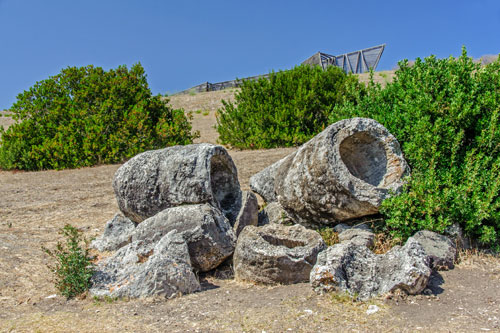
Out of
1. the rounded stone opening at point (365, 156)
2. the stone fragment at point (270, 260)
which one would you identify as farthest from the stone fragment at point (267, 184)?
the stone fragment at point (270, 260)

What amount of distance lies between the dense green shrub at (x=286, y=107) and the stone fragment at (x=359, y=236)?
24.4 feet

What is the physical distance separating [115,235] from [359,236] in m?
3.58

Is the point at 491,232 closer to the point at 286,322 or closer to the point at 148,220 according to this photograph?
the point at 286,322

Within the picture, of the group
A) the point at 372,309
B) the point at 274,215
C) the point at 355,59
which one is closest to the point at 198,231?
the point at 274,215

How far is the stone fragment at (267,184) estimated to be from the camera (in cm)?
695

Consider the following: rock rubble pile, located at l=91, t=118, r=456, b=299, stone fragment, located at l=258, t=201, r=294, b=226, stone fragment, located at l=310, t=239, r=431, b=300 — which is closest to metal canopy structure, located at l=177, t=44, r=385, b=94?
stone fragment, located at l=258, t=201, r=294, b=226

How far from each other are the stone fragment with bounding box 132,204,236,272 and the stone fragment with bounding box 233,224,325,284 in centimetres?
27

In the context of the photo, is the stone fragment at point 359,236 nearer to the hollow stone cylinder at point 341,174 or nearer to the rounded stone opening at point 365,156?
the hollow stone cylinder at point 341,174

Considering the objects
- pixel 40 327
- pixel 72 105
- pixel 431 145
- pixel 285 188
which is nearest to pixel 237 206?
pixel 285 188

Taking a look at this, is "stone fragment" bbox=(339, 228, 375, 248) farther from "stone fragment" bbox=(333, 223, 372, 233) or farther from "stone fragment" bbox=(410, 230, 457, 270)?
"stone fragment" bbox=(410, 230, 457, 270)

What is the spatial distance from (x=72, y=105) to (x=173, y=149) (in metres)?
9.34

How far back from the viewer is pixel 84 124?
1360 centimetres

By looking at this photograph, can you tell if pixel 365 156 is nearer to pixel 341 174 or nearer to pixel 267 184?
pixel 341 174

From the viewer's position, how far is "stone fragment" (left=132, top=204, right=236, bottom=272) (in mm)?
4863
